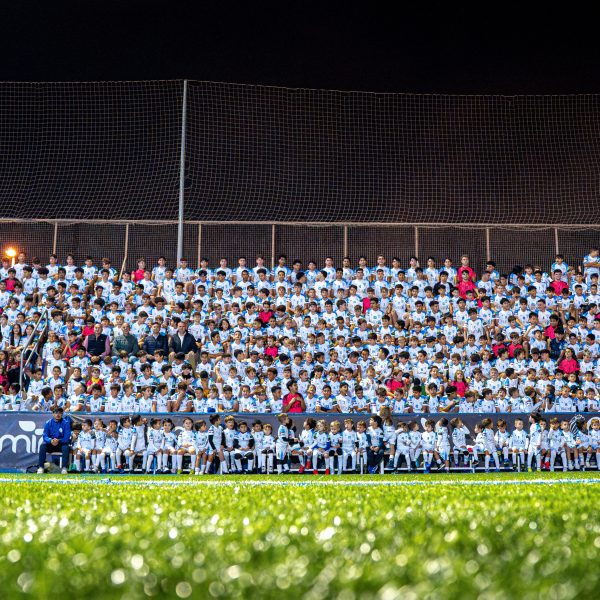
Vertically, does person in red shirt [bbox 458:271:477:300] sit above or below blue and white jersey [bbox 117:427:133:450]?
above

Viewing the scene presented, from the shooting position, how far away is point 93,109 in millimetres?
23797

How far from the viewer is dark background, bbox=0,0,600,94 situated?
76.6 feet

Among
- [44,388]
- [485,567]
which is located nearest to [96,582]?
[485,567]

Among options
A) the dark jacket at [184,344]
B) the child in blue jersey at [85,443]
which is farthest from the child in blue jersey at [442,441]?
the child in blue jersey at [85,443]

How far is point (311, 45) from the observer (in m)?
24.7

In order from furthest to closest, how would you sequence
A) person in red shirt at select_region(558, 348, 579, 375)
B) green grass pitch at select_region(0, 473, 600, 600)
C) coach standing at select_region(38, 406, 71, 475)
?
person in red shirt at select_region(558, 348, 579, 375) < coach standing at select_region(38, 406, 71, 475) < green grass pitch at select_region(0, 473, 600, 600)

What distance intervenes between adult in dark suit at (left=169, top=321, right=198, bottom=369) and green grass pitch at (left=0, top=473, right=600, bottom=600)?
1221 cm

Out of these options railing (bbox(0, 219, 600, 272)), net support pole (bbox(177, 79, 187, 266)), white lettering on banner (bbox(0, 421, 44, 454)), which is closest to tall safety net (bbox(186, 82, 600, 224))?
railing (bbox(0, 219, 600, 272))

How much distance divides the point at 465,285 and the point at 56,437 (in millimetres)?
10446

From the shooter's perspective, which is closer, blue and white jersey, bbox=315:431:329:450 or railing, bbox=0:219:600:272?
blue and white jersey, bbox=315:431:329:450

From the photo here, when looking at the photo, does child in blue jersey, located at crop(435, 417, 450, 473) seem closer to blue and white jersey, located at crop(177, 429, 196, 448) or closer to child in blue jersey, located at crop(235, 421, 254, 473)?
child in blue jersey, located at crop(235, 421, 254, 473)

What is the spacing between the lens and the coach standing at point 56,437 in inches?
549

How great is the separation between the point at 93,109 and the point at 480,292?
41.4 ft

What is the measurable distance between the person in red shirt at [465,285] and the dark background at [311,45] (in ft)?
26.2
